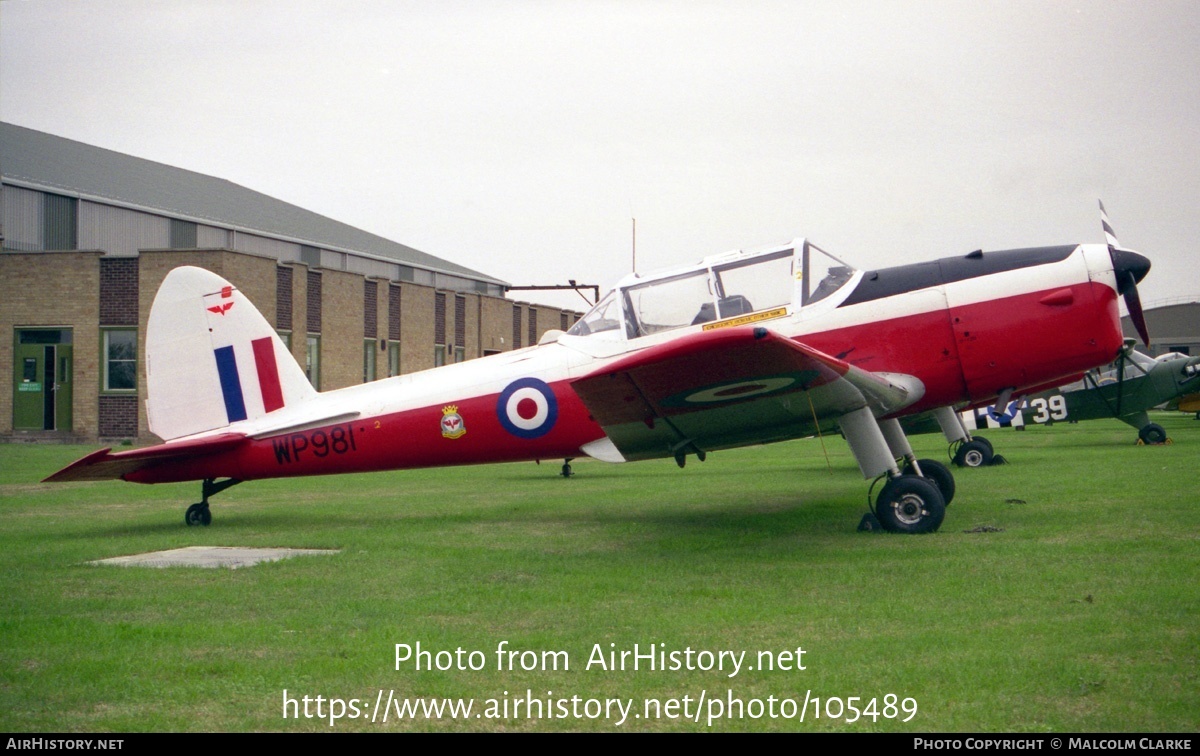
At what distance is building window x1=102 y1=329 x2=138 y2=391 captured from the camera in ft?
97.8

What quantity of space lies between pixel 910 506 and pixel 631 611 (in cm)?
364

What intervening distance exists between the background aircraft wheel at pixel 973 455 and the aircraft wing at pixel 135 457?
1120 cm

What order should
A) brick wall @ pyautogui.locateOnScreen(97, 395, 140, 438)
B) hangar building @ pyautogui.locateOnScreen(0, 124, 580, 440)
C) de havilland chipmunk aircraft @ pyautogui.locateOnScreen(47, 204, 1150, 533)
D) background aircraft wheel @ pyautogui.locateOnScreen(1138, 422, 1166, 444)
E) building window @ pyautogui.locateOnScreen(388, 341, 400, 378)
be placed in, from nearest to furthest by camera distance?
de havilland chipmunk aircraft @ pyautogui.locateOnScreen(47, 204, 1150, 533) → background aircraft wheel @ pyautogui.locateOnScreen(1138, 422, 1166, 444) → brick wall @ pyautogui.locateOnScreen(97, 395, 140, 438) → hangar building @ pyautogui.locateOnScreen(0, 124, 580, 440) → building window @ pyautogui.locateOnScreen(388, 341, 400, 378)

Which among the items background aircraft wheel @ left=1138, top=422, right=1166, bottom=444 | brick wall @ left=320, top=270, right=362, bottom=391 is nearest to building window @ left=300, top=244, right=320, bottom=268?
brick wall @ left=320, top=270, right=362, bottom=391

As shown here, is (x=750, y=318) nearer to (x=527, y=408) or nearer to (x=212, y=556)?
(x=527, y=408)

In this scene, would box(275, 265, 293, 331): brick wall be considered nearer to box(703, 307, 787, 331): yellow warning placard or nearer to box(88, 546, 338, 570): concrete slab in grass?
box(88, 546, 338, 570): concrete slab in grass

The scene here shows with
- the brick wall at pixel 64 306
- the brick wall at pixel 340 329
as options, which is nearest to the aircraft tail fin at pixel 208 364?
the brick wall at pixel 64 306

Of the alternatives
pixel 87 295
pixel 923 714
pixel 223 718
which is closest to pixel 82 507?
pixel 223 718

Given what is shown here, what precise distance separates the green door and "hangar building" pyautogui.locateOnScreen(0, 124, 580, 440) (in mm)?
40

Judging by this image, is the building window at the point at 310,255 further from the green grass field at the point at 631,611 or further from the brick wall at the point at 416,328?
the green grass field at the point at 631,611

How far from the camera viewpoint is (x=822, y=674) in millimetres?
4406

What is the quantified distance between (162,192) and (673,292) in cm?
3745

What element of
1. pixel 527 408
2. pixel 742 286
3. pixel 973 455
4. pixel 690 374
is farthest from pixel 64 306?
pixel 690 374

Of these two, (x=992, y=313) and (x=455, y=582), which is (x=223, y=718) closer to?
(x=455, y=582)
